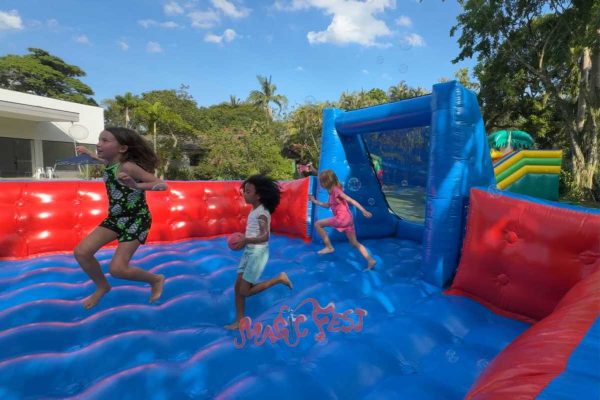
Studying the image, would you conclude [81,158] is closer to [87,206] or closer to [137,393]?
[87,206]

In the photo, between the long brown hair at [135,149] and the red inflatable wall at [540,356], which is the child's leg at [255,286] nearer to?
the long brown hair at [135,149]

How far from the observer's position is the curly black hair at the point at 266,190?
262 cm

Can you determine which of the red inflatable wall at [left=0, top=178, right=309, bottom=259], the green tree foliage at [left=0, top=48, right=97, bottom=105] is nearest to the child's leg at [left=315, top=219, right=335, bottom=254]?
the red inflatable wall at [left=0, top=178, right=309, bottom=259]

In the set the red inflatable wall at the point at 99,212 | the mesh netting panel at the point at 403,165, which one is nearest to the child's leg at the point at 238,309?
the red inflatable wall at the point at 99,212

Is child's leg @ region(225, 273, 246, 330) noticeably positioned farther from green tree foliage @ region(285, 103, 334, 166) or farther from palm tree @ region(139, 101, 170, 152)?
green tree foliage @ region(285, 103, 334, 166)

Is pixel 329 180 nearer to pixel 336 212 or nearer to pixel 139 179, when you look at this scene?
pixel 336 212

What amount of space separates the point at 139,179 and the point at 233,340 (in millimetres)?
1307

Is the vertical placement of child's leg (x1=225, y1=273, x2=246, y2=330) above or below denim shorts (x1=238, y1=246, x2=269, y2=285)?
below

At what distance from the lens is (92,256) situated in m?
2.55

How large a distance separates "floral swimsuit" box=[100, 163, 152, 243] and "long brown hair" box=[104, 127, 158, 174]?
0.13 metres

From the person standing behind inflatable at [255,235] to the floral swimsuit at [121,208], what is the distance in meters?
0.84

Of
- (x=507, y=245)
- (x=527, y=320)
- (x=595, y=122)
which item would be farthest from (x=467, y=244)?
(x=595, y=122)

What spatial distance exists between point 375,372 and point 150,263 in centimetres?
266

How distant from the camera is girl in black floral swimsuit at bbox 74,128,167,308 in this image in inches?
99.5
